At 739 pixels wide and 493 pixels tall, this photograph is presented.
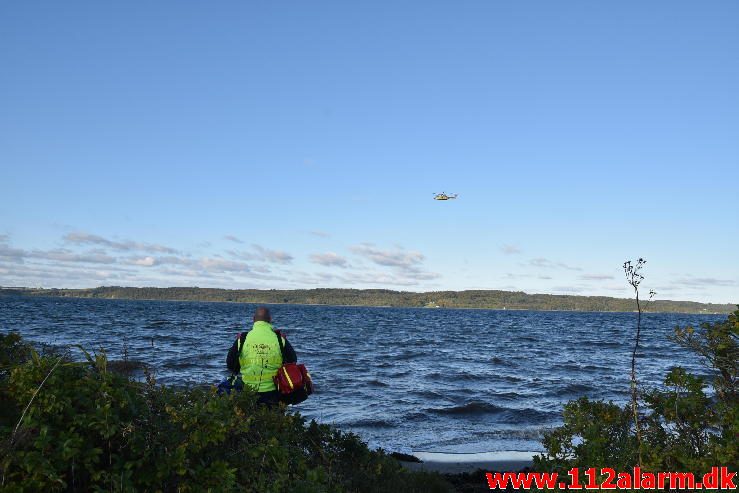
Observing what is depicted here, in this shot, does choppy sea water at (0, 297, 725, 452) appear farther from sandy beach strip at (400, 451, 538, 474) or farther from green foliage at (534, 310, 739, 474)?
green foliage at (534, 310, 739, 474)

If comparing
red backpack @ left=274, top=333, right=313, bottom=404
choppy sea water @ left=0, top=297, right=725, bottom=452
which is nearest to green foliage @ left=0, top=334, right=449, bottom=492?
choppy sea water @ left=0, top=297, right=725, bottom=452

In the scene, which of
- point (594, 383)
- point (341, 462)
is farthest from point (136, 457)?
point (594, 383)

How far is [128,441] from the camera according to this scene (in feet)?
12.7

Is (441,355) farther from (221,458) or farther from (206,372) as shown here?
(221,458)

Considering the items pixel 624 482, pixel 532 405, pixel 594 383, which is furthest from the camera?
pixel 594 383

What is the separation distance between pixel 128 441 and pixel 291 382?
127 inches

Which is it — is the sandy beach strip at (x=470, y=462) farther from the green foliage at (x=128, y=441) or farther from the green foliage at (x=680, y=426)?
the green foliage at (x=128, y=441)

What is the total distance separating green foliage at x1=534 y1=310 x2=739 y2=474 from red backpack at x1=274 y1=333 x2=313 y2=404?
292 cm

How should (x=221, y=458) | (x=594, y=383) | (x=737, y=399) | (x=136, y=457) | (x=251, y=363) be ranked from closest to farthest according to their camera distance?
(x=136, y=457) → (x=221, y=458) → (x=737, y=399) → (x=251, y=363) → (x=594, y=383)

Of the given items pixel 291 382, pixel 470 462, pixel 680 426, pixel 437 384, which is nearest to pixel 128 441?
pixel 291 382

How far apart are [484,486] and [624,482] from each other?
13.2 ft

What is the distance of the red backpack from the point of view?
7.03 m

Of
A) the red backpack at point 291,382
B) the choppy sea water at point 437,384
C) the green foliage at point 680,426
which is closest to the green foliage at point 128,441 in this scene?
the choppy sea water at point 437,384

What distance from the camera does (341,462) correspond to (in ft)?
20.7
